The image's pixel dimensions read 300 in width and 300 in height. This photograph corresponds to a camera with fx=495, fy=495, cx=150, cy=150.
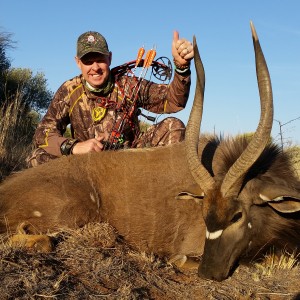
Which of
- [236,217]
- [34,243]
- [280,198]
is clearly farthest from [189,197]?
[34,243]

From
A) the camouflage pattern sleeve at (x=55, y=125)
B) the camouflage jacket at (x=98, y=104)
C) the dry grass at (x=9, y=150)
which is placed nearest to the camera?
the camouflage pattern sleeve at (x=55, y=125)

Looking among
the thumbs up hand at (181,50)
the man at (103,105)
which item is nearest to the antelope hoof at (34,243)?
the man at (103,105)

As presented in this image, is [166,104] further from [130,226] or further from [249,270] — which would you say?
[249,270]

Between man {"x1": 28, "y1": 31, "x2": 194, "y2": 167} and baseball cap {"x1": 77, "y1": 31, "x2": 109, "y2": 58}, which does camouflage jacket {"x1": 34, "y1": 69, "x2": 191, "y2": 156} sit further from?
baseball cap {"x1": 77, "y1": 31, "x2": 109, "y2": 58}

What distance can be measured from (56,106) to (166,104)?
1.37 metres

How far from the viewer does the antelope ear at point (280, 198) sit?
13.3ft

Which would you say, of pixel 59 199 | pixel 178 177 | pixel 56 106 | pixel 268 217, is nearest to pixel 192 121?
pixel 178 177

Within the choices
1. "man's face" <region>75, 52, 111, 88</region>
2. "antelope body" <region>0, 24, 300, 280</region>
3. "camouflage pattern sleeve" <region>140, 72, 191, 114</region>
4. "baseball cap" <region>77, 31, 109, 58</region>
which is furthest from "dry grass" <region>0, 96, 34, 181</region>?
"antelope body" <region>0, 24, 300, 280</region>

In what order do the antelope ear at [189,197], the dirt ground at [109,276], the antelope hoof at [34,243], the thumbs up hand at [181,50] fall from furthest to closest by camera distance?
the thumbs up hand at [181,50], the antelope ear at [189,197], the antelope hoof at [34,243], the dirt ground at [109,276]

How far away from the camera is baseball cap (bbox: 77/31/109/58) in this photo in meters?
5.95

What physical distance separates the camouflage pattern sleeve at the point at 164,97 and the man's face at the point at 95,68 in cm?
55

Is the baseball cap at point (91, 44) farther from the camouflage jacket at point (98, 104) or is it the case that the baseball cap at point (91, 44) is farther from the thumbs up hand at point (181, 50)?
the thumbs up hand at point (181, 50)

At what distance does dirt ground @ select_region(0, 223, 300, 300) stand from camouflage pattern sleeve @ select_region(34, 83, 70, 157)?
5.22 ft

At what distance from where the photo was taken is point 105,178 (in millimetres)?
4938
